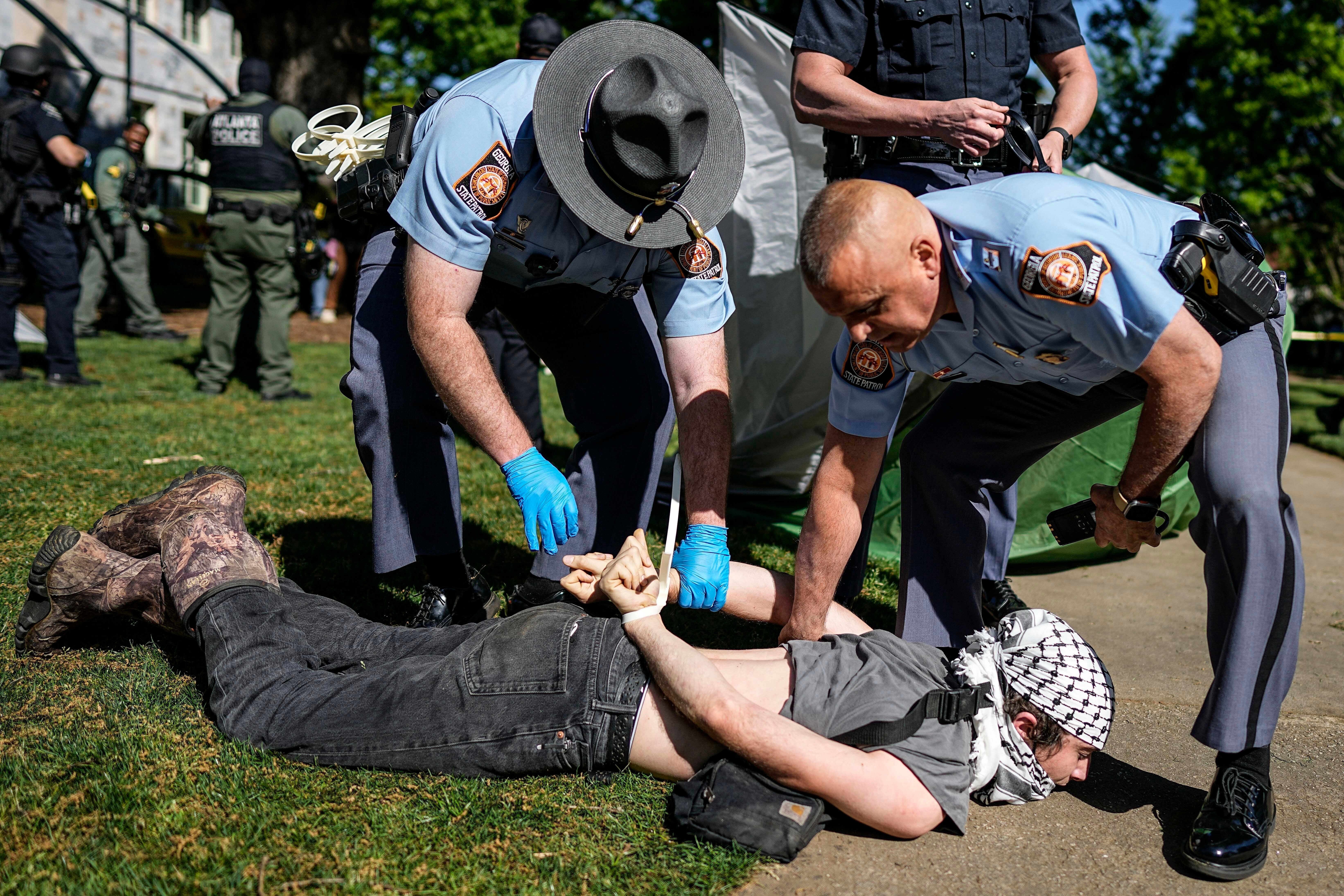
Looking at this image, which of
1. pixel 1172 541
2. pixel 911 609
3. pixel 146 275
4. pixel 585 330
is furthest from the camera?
pixel 146 275

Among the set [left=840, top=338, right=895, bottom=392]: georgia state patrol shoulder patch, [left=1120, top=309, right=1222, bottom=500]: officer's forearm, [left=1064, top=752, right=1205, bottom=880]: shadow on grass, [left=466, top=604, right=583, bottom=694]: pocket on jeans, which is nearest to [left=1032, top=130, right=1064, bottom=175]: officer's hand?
[left=840, top=338, right=895, bottom=392]: georgia state patrol shoulder patch

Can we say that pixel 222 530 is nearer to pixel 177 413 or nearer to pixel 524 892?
pixel 524 892

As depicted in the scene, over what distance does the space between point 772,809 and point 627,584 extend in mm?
614

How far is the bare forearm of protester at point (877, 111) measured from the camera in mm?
2721

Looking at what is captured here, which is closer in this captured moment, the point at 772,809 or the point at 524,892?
the point at 524,892

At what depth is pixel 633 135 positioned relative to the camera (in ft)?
7.72

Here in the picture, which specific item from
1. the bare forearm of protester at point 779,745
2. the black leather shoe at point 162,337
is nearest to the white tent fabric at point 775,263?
the bare forearm of protester at point 779,745

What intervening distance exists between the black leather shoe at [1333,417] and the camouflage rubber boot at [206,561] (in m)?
7.87

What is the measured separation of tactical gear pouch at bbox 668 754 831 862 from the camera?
2.05 m

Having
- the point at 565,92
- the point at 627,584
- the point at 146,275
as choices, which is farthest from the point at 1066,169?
the point at 146,275

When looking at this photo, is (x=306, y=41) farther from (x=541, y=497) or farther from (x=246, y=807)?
(x=246, y=807)

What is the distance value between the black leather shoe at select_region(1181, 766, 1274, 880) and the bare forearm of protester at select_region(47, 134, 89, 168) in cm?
751

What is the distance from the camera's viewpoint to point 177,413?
648 cm

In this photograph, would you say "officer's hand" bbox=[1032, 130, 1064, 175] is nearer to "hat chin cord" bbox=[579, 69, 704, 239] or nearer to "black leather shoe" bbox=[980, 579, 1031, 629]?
"hat chin cord" bbox=[579, 69, 704, 239]
